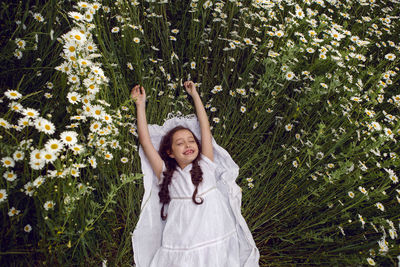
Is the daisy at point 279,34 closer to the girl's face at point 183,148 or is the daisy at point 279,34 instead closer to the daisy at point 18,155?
the girl's face at point 183,148

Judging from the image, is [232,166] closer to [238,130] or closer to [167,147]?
[238,130]

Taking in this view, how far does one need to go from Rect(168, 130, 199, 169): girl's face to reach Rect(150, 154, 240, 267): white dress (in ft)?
0.25

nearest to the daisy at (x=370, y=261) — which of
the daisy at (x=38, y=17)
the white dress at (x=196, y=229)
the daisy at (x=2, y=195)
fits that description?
the white dress at (x=196, y=229)

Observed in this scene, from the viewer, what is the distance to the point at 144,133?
235 cm

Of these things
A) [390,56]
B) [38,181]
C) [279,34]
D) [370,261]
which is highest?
[279,34]

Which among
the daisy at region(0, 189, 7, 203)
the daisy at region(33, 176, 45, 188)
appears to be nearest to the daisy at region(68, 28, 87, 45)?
the daisy at region(33, 176, 45, 188)

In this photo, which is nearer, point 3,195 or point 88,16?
point 3,195

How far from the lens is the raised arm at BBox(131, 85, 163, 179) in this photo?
2.34m

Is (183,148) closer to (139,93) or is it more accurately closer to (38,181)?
(139,93)

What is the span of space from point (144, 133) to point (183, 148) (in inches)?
13.4

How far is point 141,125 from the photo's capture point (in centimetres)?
234

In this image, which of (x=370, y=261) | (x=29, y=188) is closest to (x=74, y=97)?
(x=29, y=188)

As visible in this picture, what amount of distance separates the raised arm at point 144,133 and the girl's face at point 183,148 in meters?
0.15

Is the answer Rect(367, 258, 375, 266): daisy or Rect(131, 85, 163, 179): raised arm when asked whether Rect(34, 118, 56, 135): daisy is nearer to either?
Rect(131, 85, 163, 179): raised arm
